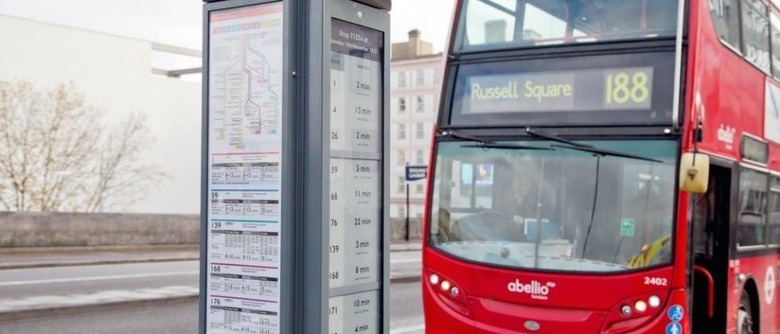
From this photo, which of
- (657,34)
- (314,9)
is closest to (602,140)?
(657,34)

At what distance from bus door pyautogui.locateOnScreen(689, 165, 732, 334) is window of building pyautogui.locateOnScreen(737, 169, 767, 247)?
1.09 feet

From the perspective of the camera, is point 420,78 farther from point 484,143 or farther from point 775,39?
point 484,143

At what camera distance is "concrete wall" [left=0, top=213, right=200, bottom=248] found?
23672 millimetres

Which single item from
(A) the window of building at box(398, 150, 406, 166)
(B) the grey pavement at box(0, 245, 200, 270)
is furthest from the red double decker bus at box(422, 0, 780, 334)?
(A) the window of building at box(398, 150, 406, 166)

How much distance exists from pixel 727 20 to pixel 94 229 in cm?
2033

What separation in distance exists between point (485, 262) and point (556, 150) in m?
1.19

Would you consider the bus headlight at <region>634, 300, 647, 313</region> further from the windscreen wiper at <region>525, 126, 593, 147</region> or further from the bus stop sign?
the bus stop sign

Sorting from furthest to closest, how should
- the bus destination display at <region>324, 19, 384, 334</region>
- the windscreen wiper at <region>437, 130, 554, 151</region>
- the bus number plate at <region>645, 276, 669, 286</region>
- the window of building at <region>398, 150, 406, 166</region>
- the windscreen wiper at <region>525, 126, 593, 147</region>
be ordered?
the window of building at <region>398, 150, 406, 166</region> < the windscreen wiper at <region>437, 130, 554, 151</region> < the windscreen wiper at <region>525, 126, 593, 147</region> < the bus number plate at <region>645, 276, 669, 286</region> < the bus destination display at <region>324, 19, 384, 334</region>

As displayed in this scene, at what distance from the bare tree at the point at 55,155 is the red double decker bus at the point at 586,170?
3260cm

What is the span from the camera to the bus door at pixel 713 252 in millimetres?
9289

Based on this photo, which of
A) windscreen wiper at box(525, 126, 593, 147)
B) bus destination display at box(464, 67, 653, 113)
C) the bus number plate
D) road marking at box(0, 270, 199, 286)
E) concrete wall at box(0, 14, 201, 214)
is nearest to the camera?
the bus number plate

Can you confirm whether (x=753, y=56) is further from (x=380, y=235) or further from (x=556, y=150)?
(x=380, y=235)

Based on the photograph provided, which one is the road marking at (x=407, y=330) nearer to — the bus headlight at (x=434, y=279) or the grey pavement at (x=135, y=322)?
the grey pavement at (x=135, y=322)

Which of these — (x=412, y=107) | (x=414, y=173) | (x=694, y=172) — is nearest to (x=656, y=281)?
(x=694, y=172)
